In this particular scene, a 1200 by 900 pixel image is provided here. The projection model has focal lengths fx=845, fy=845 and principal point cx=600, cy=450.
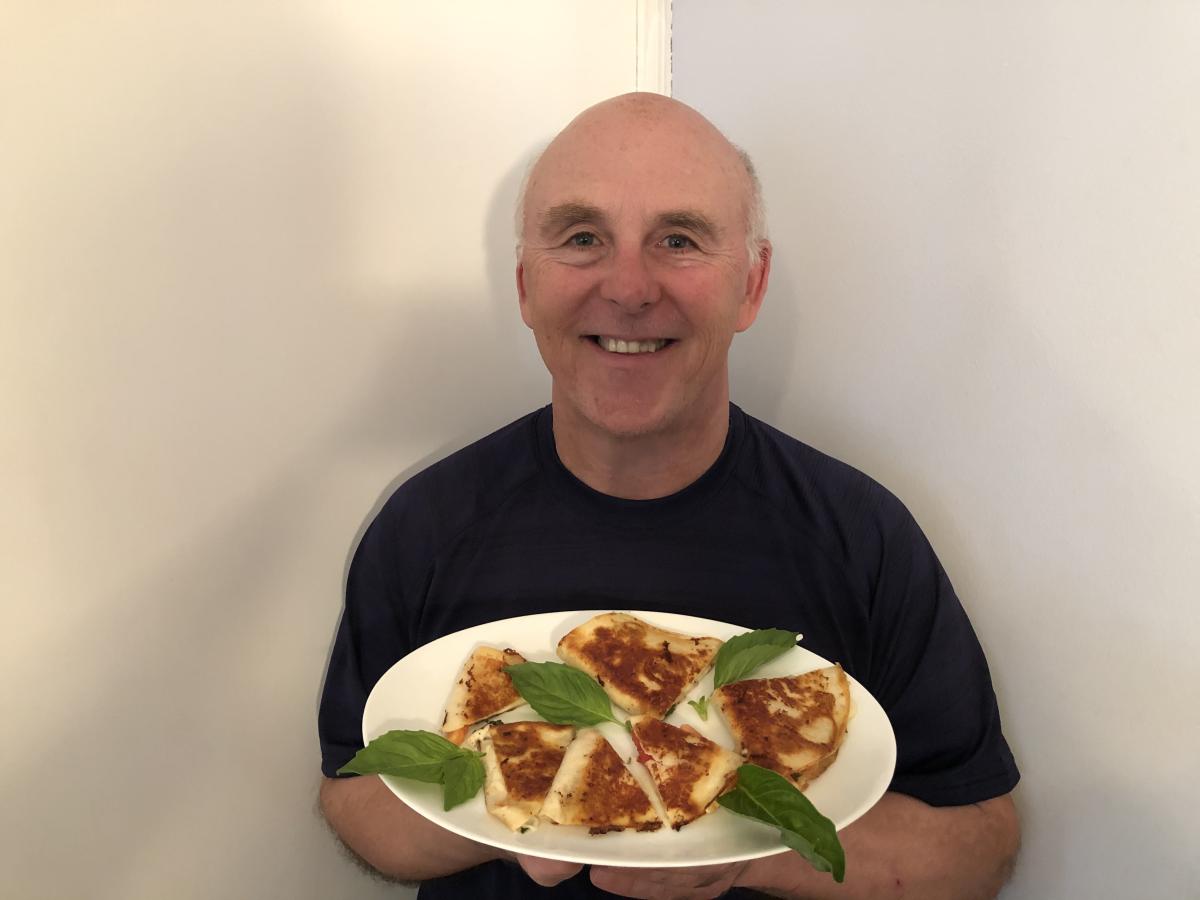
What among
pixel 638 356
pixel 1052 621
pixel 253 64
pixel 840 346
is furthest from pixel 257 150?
pixel 1052 621

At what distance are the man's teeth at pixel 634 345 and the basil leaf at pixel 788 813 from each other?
0.62 meters

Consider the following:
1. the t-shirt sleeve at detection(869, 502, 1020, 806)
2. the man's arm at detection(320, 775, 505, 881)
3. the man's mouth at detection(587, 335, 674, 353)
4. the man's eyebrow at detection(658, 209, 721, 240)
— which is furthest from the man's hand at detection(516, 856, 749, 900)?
the man's eyebrow at detection(658, 209, 721, 240)

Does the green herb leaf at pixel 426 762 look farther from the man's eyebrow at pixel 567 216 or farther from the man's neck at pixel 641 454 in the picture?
the man's eyebrow at pixel 567 216

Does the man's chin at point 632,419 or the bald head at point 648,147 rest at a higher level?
the bald head at point 648,147

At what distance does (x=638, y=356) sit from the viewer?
1.23m

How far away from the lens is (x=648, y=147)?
47.8 inches

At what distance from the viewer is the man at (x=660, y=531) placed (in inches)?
46.3

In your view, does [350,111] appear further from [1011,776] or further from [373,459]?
[1011,776]

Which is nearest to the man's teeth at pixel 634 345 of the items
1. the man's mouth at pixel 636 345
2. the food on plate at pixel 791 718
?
the man's mouth at pixel 636 345

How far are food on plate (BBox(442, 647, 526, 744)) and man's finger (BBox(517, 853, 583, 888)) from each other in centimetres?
14

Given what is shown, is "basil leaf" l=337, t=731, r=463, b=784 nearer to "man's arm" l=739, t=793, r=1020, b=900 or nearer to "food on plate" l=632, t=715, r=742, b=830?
"food on plate" l=632, t=715, r=742, b=830

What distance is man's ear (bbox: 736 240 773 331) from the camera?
132cm

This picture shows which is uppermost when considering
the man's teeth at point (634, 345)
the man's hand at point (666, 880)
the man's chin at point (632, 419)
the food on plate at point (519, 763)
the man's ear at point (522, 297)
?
the man's ear at point (522, 297)

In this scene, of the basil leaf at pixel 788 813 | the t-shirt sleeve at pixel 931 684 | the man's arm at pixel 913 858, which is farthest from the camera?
the t-shirt sleeve at pixel 931 684
